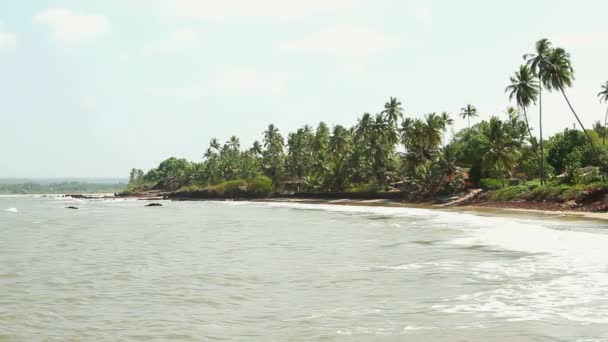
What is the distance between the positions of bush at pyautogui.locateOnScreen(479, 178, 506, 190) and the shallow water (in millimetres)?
40504

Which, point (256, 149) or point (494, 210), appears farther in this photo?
point (256, 149)

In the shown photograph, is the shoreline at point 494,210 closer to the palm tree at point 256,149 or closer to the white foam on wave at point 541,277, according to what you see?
the white foam on wave at point 541,277

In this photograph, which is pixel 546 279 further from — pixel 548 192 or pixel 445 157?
pixel 445 157

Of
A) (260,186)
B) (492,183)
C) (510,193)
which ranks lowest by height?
(510,193)

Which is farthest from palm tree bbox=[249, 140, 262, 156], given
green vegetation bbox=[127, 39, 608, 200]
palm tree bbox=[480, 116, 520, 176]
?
palm tree bbox=[480, 116, 520, 176]

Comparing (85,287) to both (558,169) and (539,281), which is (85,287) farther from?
(558,169)

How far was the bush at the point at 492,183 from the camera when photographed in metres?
73.7

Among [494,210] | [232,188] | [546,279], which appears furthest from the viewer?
[232,188]

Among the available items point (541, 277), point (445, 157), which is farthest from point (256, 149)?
point (541, 277)

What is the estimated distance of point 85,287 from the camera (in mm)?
18906

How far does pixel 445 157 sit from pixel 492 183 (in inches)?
396

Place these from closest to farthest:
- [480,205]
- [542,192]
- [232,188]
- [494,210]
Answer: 1. [542,192]
2. [494,210]
3. [480,205]
4. [232,188]

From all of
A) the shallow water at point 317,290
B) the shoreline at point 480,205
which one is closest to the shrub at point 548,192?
the shoreline at point 480,205

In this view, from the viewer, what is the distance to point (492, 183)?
74.6 meters
